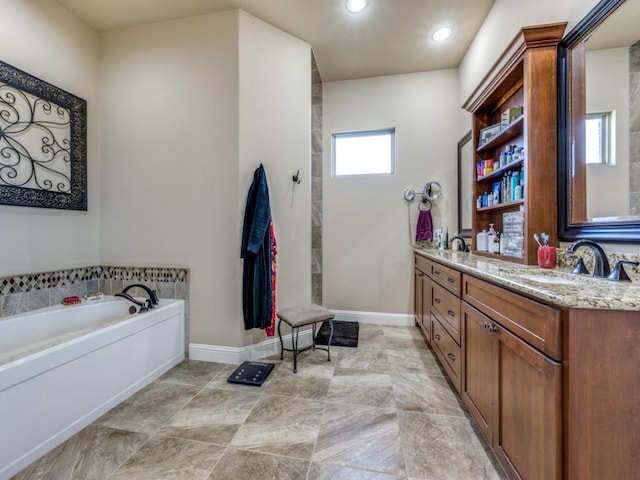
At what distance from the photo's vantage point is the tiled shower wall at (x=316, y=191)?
10.7 ft

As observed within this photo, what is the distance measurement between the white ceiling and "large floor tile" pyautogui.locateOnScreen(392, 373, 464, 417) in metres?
3.02

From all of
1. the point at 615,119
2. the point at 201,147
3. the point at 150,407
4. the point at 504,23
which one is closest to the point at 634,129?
the point at 615,119

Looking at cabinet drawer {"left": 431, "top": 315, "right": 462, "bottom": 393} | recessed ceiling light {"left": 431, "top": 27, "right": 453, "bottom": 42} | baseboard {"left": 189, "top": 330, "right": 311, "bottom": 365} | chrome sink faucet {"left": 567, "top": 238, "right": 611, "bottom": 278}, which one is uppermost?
recessed ceiling light {"left": 431, "top": 27, "right": 453, "bottom": 42}

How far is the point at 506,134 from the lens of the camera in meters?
2.00

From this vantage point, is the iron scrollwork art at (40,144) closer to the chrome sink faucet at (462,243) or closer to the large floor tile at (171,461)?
the large floor tile at (171,461)

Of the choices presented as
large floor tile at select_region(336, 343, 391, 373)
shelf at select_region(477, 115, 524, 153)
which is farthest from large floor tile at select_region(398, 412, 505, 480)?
shelf at select_region(477, 115, 524, 153)

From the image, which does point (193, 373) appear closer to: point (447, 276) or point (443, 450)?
point (443, 450)

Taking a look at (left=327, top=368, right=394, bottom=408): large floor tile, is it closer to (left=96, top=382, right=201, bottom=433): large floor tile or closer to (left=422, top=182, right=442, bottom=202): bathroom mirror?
(left=96, top=382, right=201, bottom=433): large floor tile

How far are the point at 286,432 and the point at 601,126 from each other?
7.43 feet

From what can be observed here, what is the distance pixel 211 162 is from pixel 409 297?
2601mm

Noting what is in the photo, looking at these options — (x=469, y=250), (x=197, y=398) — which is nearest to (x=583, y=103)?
(x=469, y=250)

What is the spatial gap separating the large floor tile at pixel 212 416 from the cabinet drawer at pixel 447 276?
1510 mm

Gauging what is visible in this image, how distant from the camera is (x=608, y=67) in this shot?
1283mm

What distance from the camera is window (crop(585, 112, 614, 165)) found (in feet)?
4.20
